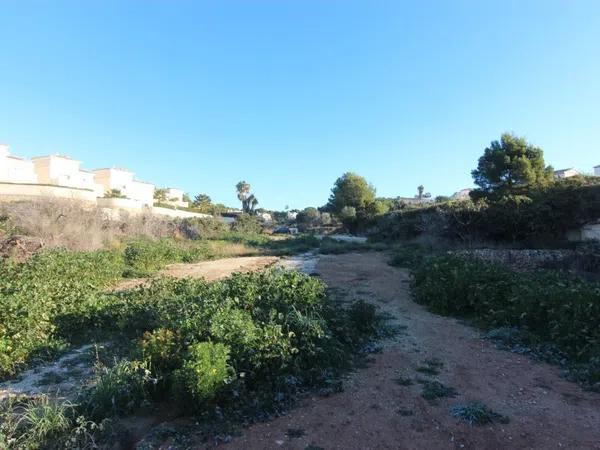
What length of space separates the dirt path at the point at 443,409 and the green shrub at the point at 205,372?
46cm

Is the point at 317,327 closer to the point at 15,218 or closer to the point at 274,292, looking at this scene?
the point at 274,292

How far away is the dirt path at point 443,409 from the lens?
3.22 metres

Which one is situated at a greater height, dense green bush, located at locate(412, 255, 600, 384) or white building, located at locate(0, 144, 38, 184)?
white building, located at locate(0, 144, 38, 184)

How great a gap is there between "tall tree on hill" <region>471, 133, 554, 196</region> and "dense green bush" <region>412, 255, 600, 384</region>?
14.7 metres

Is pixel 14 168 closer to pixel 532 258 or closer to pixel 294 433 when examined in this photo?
pixel 532 258

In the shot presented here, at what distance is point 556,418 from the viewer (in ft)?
11.8

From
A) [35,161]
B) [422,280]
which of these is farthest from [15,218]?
[35,161]

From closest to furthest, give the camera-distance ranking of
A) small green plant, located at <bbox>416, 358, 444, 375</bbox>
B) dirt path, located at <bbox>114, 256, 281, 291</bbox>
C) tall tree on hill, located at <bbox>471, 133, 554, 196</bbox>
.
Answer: small green plant, located at <bbox>416, 358, 444, 375</bbox> < dirt path, located at <bbox>114, 256, 281, 291</bbox> < tall tree on hill, located at <bbox>471, 133, 554, 196</bbox>

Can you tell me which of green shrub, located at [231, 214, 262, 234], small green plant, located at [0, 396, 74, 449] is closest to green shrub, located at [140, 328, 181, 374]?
small green plant, located at [0, 396, 74, 449]

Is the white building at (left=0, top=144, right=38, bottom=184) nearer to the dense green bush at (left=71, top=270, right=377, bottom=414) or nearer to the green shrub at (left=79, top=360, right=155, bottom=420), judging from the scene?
the dense green bush at (left=71, top=270, right=377, bottom=414)

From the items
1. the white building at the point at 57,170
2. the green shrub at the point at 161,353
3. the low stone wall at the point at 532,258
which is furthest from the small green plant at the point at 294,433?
the white building at the point at 57,170

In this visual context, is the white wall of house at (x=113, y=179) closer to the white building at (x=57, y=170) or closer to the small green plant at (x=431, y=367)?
the white building at (x=57, y=170)

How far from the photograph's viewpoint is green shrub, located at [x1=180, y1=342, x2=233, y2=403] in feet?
11.1

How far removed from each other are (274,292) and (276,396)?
2.09 m
